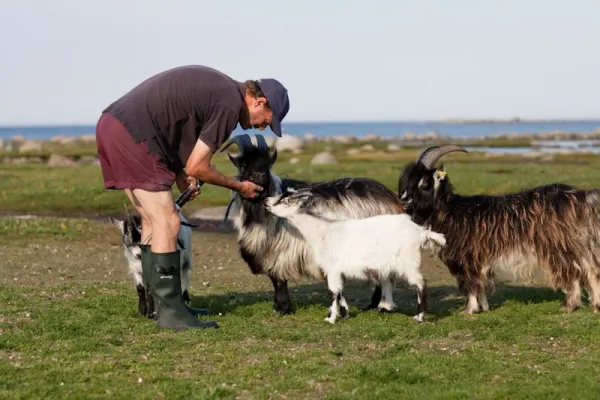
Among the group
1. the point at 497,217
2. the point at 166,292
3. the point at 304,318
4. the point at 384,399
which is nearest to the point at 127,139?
the point at 166,292

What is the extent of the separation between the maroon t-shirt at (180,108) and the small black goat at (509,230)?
3.06 meters

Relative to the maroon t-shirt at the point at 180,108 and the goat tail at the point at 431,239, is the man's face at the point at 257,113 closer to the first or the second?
the maroon t-shirt at the point at 180,108

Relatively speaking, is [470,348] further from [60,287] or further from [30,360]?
[60,287]

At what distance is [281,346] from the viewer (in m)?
7.84

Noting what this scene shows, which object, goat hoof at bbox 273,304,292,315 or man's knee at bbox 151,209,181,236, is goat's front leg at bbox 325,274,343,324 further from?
man's knee at bbox 151,209,181,236

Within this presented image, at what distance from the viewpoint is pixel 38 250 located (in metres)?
15.8

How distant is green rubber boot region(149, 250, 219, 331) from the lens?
8414mm

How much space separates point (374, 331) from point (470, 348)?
45.0 inches

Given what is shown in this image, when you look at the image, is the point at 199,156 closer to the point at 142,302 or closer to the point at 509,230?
the point at 142,302

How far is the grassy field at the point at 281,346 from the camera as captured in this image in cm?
641

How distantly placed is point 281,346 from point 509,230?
11.2 feet

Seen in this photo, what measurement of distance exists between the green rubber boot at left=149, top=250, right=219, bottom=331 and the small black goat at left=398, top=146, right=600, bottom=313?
3.25 meters

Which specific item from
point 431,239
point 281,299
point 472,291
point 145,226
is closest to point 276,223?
point 281,299

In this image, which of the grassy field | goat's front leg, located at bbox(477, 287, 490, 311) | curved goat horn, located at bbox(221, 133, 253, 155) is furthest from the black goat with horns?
goat's front leg, located at bbox(477, 287, 490, 311)
